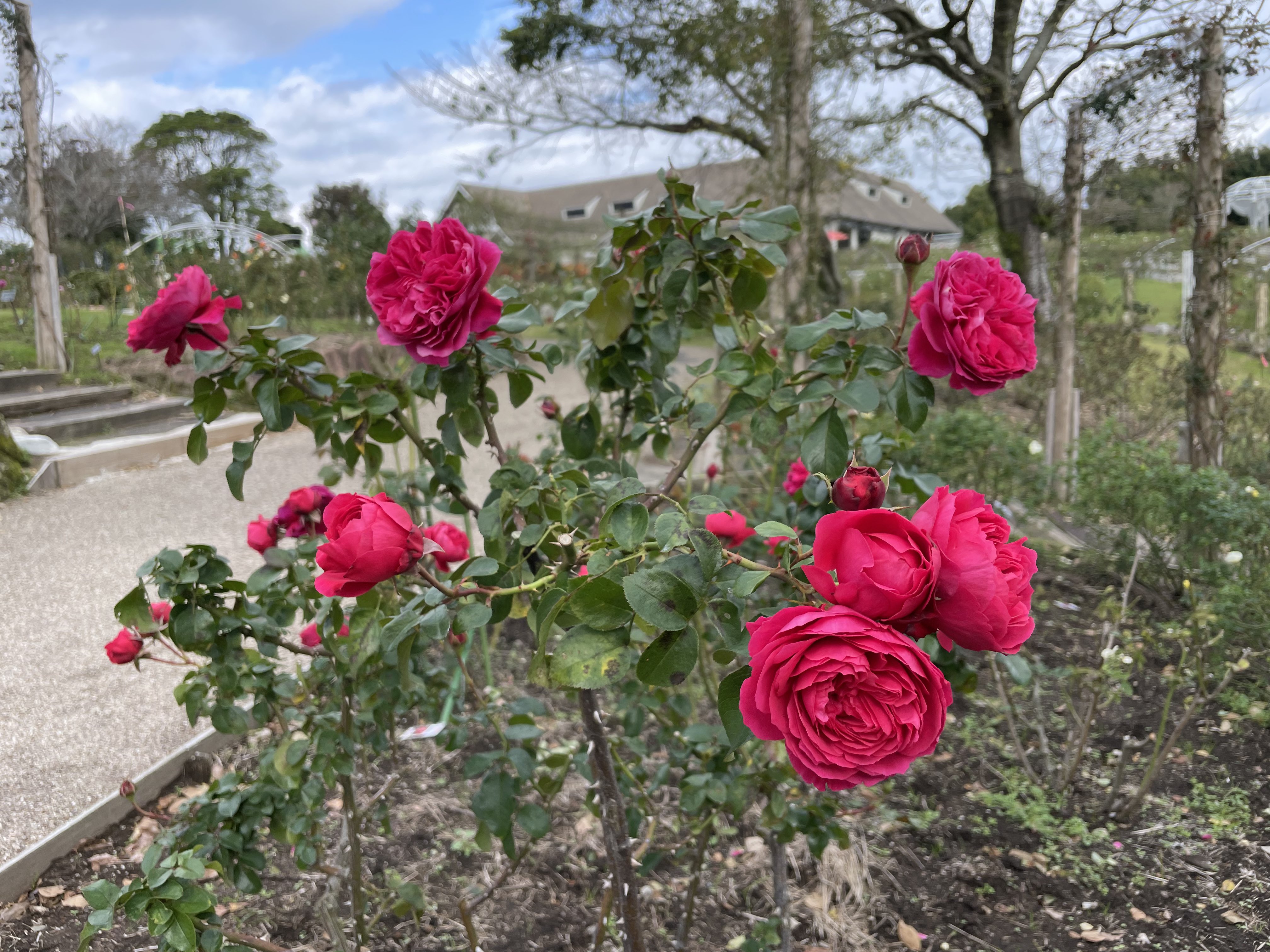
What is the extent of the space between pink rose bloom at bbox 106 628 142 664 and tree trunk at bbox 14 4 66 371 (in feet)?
24.2

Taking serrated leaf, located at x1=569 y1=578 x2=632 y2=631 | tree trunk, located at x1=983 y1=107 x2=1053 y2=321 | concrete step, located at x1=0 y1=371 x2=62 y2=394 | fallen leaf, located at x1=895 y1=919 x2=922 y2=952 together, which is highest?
tree trunk, located at x1=983 y1=107 x2=1053 y2=321

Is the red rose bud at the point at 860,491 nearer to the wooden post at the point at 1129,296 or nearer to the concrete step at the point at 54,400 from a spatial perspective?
the concrete step at the point at 54,400

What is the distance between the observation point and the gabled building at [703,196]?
6.80 meters

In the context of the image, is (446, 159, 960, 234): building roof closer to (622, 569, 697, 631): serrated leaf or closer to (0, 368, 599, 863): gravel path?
(622, 569, 697, 631): serrated leaf

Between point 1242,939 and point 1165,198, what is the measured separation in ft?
15.9

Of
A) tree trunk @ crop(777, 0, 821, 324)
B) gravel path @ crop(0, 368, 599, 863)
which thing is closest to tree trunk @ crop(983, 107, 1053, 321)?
tree trunk @ crop(777, 0, 821, 324)

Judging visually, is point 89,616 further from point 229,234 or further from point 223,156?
point 223,156

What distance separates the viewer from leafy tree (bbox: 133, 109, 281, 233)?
57.5 feet

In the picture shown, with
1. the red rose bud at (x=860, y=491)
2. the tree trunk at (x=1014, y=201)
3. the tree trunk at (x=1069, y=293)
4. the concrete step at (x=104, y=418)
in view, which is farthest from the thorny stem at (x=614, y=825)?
the concrete step at (x=104, y=418)

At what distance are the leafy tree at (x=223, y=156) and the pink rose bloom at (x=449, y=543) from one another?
17.7 m

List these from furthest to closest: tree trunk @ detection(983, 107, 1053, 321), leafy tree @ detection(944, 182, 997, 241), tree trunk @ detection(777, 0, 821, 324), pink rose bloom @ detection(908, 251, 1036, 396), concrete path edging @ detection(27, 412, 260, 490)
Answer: leafy tree @ detection(944, 182, 997, 241) < tree trunk @ detection(983, 107, 1053, 321) < tree trunk @ detection(777, 0, 821, 324) < concrete path edging @ detection(27, 412, 260, 490) < pink rose bloom @ detection(908, 251, 1036, 396)

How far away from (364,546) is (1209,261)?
4.18m

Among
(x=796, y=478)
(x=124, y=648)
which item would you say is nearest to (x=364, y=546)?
(x=124, y=648)

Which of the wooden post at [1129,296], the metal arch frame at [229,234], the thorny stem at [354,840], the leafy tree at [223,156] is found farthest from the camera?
the leafy tree at [223,156]
